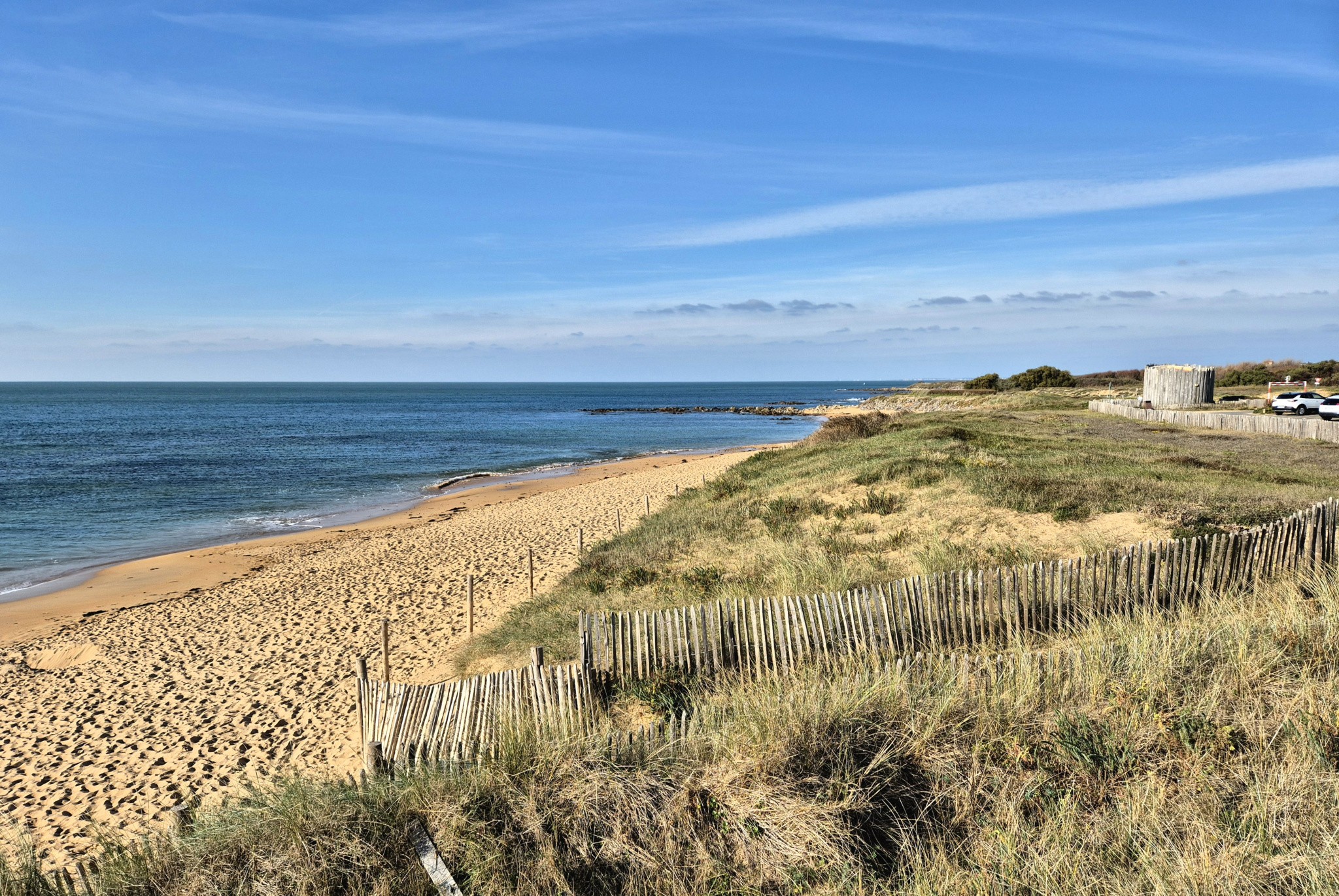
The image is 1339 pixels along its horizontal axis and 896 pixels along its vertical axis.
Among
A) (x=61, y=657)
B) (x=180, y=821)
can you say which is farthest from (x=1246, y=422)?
(x=61, y=657)

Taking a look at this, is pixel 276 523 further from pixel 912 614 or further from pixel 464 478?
pixel 912 614

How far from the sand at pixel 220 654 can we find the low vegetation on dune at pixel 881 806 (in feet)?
12.3

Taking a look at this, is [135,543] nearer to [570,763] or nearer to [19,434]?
[570,763]

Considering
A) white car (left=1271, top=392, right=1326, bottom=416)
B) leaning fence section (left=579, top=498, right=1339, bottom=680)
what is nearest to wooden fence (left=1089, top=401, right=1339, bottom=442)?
white car (left=1271, top=392, right=1326, bottom=416)

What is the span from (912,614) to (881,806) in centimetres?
336

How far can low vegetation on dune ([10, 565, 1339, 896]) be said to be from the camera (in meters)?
4.47

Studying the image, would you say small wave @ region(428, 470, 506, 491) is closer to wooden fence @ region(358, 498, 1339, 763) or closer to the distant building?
wooden fence @ region(358, 498, 1339, 763)

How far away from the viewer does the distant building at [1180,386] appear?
38656 mm

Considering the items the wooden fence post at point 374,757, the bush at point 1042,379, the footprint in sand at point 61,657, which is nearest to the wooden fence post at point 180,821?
the wooden fence post at point 374,757

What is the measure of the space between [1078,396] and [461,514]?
51413mm

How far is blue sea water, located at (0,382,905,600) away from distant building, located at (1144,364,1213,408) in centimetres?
2796

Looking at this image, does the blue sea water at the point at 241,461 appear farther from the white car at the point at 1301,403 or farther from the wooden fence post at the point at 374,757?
the white car at the point at 1301,403

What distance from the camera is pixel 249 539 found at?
82.1 feet

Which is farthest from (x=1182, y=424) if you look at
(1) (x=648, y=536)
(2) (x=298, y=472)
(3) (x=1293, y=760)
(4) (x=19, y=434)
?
(4) (x=19, y=434)
